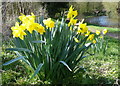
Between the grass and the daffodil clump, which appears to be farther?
the grass

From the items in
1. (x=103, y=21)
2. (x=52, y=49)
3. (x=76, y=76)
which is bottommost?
(x=103, y=21)

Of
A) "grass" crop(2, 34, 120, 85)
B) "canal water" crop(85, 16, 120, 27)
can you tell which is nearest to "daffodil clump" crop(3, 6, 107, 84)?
"grass" crop(2, 34, 120, 85)

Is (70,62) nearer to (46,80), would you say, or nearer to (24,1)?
(46,80)

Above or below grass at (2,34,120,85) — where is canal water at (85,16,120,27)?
below

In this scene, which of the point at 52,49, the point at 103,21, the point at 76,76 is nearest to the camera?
the point at 52,49

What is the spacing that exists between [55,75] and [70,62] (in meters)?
0.21

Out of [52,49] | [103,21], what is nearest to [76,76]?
[52,49]

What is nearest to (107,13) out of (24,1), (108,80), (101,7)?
(101,7)

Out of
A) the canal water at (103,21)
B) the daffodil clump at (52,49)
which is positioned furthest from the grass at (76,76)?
the canal water at (103,21)

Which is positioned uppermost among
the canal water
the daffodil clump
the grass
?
the daffodil clump

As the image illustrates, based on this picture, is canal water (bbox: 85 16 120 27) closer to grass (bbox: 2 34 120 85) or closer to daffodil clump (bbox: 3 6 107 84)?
grass (bbox: 2 34 120 85)

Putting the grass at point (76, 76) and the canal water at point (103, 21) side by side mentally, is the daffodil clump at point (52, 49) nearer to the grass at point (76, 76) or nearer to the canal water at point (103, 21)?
the grass at point (76, 76)

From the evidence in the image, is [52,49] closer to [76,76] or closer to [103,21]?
[76,76]

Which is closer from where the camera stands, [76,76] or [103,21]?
[76,76]
